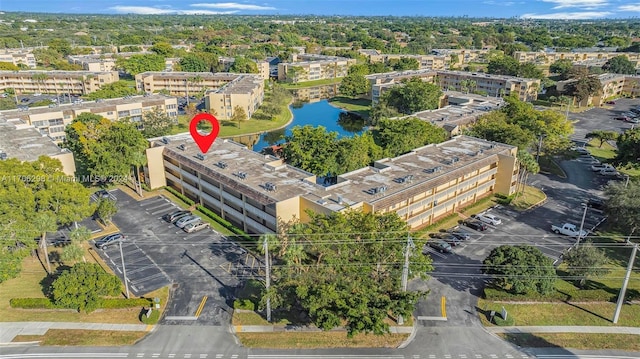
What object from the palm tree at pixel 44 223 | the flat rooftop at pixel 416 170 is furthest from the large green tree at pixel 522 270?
the palm tree at pixel 44 223

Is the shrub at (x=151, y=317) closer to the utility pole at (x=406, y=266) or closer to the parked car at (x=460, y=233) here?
the utility pole at (x=406, y=266)

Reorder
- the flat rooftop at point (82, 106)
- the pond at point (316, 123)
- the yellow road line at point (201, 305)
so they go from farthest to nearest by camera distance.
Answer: the pond at point (316, 123), the flat rooftop at point (82, 106), the yellow road line at point (201, 305)

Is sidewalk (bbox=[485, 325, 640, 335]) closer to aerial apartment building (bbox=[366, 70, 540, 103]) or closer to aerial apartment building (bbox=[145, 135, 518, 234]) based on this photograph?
aerial apartment building (bbox=[145, 135, 518, 234])

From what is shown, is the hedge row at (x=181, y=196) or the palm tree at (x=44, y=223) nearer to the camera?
the palm tree at (x=44, y=223)

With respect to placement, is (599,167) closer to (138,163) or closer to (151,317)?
(151,317)

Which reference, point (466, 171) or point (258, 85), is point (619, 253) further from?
point (258, 85)

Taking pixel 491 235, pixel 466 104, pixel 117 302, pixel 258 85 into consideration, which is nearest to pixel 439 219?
pixel 491 235
